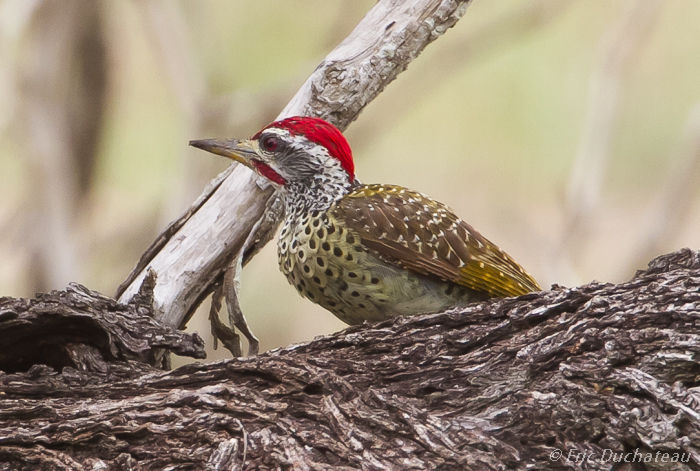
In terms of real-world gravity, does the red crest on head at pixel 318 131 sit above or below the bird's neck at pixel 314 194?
above

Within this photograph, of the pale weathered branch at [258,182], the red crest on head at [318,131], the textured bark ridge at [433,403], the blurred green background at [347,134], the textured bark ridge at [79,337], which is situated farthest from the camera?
the blurred green background at [347,134]

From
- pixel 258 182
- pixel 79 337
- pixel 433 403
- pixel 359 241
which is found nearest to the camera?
pixel 433 403

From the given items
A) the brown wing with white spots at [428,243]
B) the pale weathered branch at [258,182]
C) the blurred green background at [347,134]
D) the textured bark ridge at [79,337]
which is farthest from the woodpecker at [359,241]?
the blurred green background at [347,134]

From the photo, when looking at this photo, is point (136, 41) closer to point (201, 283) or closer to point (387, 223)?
point (201, 283)

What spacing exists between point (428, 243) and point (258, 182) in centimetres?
72

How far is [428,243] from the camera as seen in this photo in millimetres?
2316

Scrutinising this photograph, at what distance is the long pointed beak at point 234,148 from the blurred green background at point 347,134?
233 centimetres

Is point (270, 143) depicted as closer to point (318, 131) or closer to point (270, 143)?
point (270, 143)

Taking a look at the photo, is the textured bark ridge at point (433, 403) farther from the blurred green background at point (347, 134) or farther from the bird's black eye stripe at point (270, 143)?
the blurred green background at point (347, 134)

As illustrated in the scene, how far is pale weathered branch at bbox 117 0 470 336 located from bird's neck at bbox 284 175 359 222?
20 centimetres

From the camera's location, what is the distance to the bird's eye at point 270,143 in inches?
97.5

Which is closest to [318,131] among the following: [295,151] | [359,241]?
[295,151]

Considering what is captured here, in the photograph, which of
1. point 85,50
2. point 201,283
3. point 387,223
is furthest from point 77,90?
point 387,223

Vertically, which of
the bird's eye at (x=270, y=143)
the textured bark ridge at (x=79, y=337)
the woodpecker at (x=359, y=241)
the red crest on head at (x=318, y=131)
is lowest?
the textured bark ridge at (x=79, y=337)
